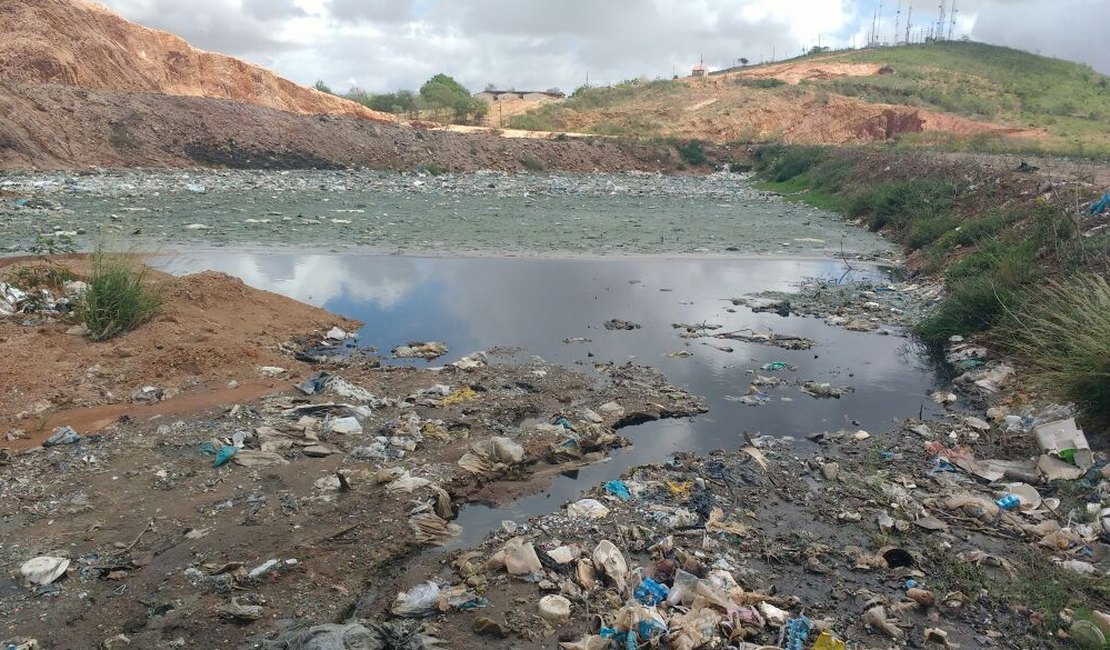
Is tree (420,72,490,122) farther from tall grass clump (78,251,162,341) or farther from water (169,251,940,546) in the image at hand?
tall grass clump (78,251,162,341)

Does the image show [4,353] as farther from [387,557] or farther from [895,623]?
[895,623]

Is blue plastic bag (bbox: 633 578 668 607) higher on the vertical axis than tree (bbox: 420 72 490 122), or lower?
lower

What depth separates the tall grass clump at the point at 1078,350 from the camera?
4.59 meters

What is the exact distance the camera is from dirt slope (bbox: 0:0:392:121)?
30922 millimetres

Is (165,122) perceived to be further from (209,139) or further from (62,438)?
(62,438)

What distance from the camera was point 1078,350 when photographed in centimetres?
472

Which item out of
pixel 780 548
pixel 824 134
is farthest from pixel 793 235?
pixel 824 134

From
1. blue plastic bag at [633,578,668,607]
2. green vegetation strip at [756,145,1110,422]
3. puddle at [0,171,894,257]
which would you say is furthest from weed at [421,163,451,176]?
blue plastic bag at [633,578,668,607]

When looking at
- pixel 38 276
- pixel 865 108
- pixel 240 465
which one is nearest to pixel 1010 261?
pixel 240 465

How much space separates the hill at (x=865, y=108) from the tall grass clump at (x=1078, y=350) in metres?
30.4

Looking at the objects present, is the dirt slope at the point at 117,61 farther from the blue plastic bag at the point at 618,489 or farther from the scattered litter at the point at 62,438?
the blue plastic bag at the point at 618,489

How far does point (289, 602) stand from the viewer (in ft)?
10.1

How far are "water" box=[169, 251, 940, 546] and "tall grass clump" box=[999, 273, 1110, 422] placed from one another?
2.92ft

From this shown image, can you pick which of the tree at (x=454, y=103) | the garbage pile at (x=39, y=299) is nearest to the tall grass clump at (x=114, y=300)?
the garbage pile at (x=39, y=299)
